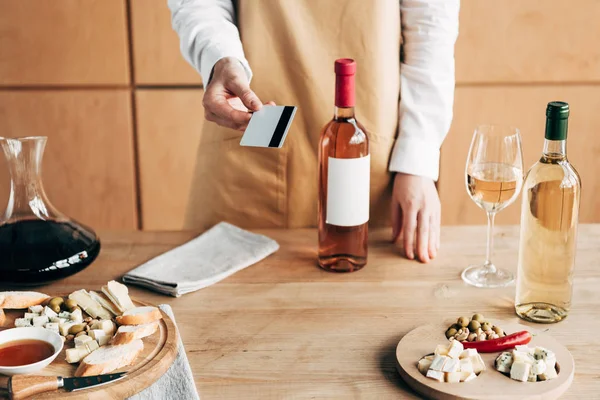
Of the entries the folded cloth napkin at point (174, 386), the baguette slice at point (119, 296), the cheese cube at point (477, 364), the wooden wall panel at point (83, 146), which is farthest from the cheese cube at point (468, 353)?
the wooden wall panel at point (83, 146)

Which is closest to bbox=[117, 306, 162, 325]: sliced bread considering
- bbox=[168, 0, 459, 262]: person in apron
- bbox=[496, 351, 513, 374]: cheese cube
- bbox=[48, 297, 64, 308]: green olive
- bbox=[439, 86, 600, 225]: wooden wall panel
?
bbox=[48, 297, 64, 308]: green olive

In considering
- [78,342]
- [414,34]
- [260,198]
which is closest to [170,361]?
[78,342]

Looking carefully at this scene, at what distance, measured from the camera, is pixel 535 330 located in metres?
1.00

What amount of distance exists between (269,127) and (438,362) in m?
0.40

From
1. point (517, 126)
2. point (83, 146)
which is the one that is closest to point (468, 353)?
point (517, 126)

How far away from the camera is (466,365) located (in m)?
0.88

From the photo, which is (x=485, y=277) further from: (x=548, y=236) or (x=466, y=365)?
(x=466, y=365)

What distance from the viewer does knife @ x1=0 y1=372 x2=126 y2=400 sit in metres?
0.83

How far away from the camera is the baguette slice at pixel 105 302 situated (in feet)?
3.39

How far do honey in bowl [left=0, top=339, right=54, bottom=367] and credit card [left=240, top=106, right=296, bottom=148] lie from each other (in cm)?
37

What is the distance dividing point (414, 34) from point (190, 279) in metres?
0.70

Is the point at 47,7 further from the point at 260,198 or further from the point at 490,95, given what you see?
the point at 490,95

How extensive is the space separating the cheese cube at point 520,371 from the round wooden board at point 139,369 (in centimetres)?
41

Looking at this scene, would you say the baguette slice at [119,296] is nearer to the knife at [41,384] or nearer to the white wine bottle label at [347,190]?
the knife at [41,384]
